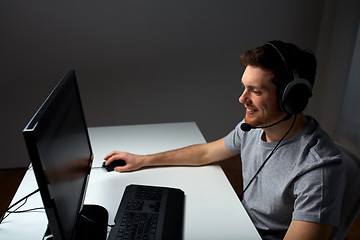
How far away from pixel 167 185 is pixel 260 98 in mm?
456

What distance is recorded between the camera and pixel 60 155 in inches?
28.7

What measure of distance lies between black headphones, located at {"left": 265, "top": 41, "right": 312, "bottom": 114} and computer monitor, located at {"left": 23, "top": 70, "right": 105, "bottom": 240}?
607mm

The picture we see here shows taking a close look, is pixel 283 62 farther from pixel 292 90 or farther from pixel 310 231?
pixel 310 231

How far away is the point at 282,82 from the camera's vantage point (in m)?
0.91

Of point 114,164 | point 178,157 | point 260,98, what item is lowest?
point 114,164

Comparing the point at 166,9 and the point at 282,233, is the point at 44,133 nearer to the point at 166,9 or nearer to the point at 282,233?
the point at 282,233

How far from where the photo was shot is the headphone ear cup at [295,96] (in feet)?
2.87

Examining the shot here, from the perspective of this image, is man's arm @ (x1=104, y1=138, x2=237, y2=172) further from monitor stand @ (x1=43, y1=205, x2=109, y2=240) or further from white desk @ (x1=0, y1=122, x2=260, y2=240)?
monitor stand @ (x1=43, y1=205, x2=109, y2=240)

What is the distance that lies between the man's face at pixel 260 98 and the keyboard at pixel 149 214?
0.36m

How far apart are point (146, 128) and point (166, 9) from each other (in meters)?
1.01

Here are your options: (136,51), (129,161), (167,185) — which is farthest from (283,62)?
(136,51)

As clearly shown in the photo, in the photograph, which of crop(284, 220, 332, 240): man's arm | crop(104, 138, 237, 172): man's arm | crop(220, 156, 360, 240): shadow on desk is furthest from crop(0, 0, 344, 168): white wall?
crop(284, 220, 332, 240): man's arm

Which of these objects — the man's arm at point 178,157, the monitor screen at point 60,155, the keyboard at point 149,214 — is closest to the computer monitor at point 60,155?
the monitor screen at point 60,155

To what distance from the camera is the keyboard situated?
2.86 ft
